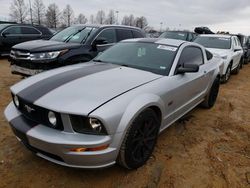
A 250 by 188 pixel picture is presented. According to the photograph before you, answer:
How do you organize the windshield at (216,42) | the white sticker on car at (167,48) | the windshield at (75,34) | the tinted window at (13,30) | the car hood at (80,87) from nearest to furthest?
the car hood at (80,87)
the white sticker on car at (167,48)
the windshield at (75,34)
the windshield at (216,42)
the tinted window at (13,30)

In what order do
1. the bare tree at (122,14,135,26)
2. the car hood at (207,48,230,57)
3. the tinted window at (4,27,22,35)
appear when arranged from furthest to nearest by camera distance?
the bare tree at (122,14,135,26)
the tinted window at (4,27,22,35)
the car hood at (207,48,230,57)

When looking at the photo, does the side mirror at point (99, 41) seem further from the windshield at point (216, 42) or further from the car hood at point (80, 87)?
the windshield at point (216, 42)

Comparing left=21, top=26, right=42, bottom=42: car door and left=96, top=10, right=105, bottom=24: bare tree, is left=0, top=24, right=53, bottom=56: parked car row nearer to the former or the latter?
left=21, top=26, right=42, bottom=42: car door

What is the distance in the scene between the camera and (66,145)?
223 cm

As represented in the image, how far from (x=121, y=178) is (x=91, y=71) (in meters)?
1.45

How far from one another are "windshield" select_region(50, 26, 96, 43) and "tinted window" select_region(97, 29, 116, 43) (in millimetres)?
259

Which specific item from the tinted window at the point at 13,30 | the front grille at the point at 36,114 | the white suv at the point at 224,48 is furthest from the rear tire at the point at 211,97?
the tinted window at the point at 13,30

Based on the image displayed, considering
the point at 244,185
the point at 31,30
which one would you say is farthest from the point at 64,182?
the point at 31,30

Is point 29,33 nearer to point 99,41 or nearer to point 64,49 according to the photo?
point 99,41

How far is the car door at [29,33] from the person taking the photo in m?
11.3

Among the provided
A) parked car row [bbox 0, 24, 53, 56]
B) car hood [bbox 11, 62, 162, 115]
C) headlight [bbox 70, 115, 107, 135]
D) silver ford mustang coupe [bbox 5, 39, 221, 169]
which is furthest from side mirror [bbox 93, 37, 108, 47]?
parked car row [bbox 0, 24, 53, 56]

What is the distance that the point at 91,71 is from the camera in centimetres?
325

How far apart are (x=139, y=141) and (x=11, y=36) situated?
10.1 meters

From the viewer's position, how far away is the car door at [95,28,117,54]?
20.2 ft
